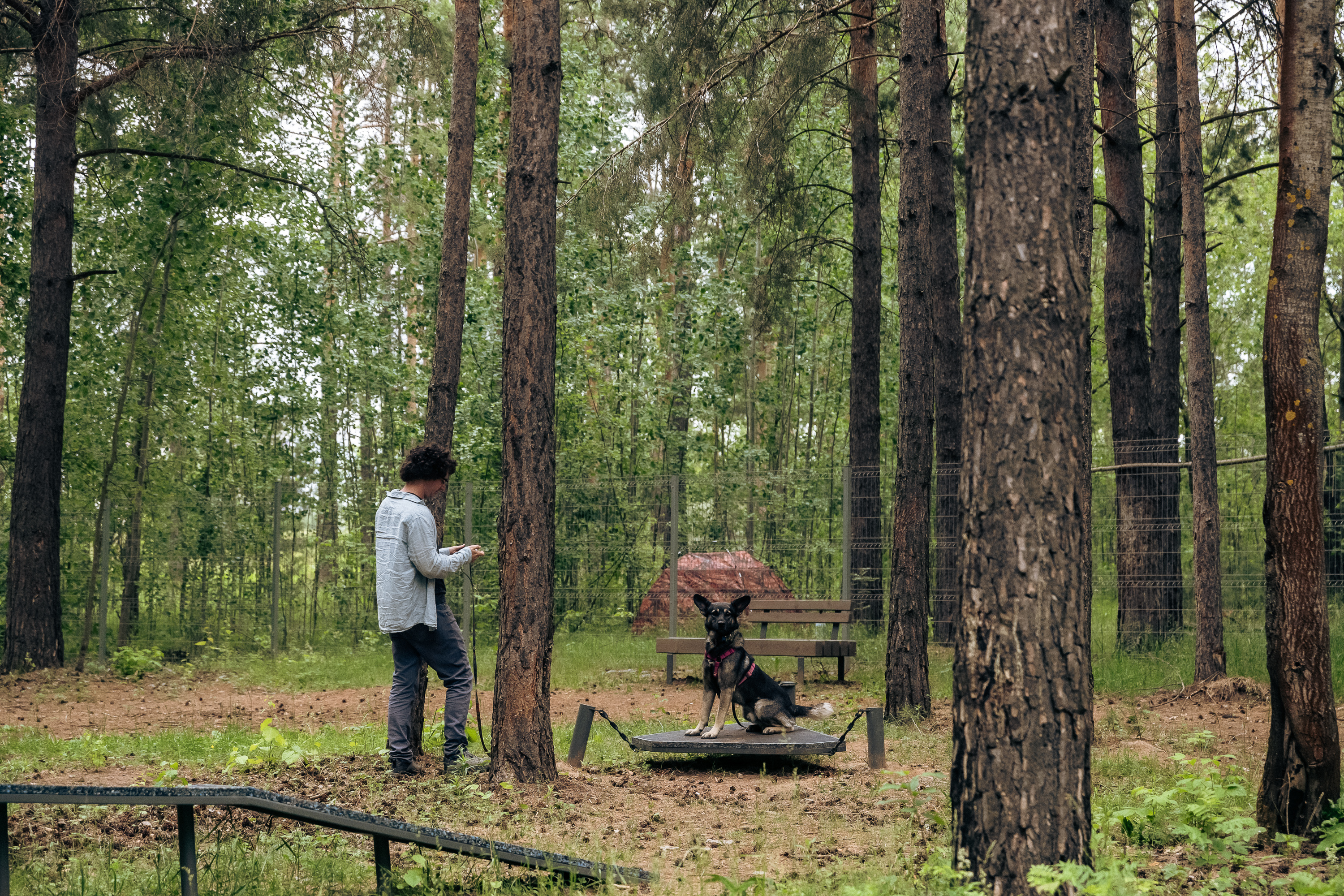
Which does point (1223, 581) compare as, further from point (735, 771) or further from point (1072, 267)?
point (1072, 267)

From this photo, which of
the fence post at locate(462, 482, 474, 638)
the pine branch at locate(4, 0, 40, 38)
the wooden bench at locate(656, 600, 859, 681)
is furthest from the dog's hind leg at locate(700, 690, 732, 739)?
the pine branch at locate(4, 0, 40, 38)

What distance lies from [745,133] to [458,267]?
23.6 feet

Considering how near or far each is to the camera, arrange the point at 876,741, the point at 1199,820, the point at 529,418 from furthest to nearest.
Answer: the point at 876,741
the point at 529,418
the point at 1199,820

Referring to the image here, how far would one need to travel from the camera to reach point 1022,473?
3645 mm

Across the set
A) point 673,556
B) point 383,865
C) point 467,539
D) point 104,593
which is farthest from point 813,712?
point 104,593

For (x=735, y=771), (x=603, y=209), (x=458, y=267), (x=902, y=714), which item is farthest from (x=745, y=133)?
(x=735, y=771)

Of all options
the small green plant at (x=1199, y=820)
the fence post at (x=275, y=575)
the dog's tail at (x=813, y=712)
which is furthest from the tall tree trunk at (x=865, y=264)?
the small green plant at (x=1199, y=820)

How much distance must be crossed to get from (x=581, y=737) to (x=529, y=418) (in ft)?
7.54

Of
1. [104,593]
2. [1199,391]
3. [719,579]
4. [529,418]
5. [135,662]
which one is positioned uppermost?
[1199,391]

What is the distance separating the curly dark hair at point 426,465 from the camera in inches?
262

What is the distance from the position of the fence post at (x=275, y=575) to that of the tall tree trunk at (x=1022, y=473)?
13.1 meters

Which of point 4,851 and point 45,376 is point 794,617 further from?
point 45,376

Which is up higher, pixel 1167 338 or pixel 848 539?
pixel 1167 338

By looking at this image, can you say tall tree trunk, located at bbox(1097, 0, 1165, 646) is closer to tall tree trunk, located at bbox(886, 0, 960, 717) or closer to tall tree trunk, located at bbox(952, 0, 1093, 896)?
tall tree trunk, located at bbox(886, 0, 960, 717)
